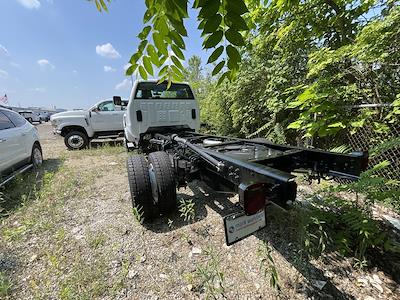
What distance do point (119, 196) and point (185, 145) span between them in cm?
161

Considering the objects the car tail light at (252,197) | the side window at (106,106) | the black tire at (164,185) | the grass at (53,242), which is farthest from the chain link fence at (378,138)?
the side window at (106,106)

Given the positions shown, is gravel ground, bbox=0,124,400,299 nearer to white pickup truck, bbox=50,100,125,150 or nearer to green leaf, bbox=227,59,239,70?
green leaf, bbox=227,59,239,70

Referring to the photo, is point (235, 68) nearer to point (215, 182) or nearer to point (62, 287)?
point (215, 182)

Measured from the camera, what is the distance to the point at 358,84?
3986 mm

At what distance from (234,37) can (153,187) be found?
232 cm

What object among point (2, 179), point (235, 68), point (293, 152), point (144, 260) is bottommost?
point (144, 260)

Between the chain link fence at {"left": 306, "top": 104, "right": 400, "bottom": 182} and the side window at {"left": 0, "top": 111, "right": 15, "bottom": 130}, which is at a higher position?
the side window at {"left": 0, "top": 111, "right": 15, "bottom": 130}

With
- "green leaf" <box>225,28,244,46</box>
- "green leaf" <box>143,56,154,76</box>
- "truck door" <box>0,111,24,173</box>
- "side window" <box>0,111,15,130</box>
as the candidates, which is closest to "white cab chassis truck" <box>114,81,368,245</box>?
"green leaf" <box>143,56,154,76</box>

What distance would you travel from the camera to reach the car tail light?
146cm

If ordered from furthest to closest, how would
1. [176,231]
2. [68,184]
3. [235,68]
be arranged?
1. [68,184]
2. [176,231]
3. [235,68]

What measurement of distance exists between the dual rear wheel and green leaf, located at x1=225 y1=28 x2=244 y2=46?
209cm

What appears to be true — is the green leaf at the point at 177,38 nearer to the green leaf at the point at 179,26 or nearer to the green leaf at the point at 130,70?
the green leaf at the point at 179,26

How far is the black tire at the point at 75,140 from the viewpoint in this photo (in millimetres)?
8750

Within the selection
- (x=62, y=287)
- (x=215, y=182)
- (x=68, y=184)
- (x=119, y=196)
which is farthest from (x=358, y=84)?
Result: (x=68, y=184)
